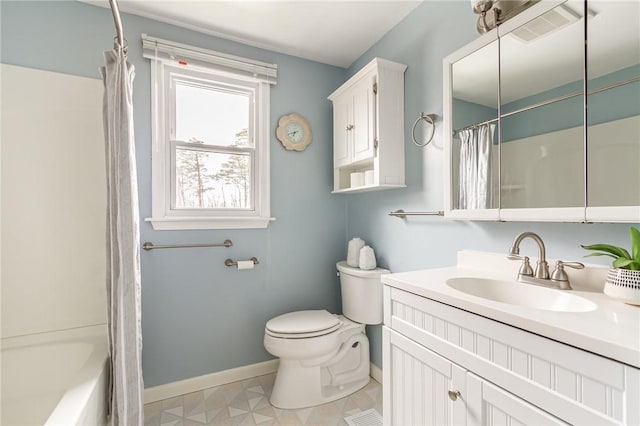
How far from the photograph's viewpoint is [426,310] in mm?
1029

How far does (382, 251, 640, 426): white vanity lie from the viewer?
0.61 m

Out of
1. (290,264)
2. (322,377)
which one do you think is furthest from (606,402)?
(290,264)

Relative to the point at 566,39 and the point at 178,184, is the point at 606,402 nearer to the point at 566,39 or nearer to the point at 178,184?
the point at 566,39

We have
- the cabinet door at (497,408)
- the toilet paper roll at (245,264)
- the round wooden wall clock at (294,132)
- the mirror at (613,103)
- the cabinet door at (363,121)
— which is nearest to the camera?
the cabinet door at (497,408)

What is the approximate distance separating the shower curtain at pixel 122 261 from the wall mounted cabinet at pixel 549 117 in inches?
57.6

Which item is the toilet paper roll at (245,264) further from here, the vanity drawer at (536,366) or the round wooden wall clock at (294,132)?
the vanity drawer at (536,366)

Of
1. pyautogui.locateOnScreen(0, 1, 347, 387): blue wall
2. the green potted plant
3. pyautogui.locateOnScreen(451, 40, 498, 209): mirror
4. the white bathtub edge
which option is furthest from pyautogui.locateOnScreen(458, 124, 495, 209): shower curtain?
the white bathtub edge

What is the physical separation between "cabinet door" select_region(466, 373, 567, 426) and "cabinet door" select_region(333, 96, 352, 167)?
1497mm

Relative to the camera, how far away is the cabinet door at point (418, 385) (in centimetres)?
93

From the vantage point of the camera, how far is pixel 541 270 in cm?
106

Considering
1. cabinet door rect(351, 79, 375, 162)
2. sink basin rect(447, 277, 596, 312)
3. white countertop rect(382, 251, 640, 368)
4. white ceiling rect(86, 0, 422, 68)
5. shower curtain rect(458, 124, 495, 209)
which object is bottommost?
sink basin rect(447, 277, 596, 312)

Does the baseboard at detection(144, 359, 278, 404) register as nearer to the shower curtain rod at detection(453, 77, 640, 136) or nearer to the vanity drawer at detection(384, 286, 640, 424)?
the vanity drawer at detection(384, 286, 640, 424)

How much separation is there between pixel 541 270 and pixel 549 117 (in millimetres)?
551

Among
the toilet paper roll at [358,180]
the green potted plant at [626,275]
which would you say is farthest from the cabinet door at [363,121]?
the green potted plant at [626,275]
